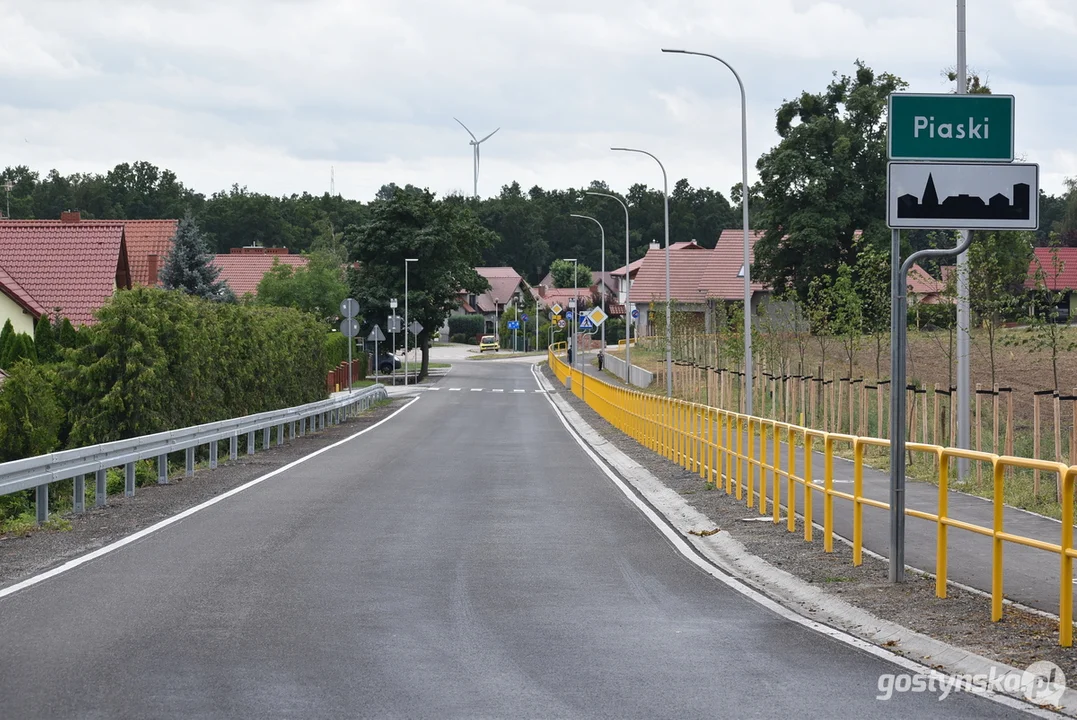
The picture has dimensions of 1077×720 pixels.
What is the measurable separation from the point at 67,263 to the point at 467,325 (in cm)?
10642

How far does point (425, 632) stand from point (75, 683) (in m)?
2.26

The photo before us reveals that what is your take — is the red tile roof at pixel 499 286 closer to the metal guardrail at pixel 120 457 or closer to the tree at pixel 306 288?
the tree at pixel 306 288

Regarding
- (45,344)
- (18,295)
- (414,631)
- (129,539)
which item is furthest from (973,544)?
(18,295)

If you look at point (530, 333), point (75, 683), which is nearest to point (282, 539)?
point (75, 683)

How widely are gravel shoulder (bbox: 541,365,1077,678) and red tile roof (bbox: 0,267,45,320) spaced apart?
Answer: 2516 centimetres

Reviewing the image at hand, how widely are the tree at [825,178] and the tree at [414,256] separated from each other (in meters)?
26.3

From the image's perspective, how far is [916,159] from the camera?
9.67m

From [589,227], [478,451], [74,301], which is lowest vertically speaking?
[478,451]

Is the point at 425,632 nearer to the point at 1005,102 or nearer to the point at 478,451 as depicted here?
the point at 1005,102

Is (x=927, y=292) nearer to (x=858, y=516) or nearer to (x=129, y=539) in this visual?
(x=858, y=516)

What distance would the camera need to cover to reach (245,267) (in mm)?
99375

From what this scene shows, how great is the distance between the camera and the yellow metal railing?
25.5 ft

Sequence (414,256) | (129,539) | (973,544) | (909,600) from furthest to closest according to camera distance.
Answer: (414,256) < (129,539) < (973,544) < (909,600)

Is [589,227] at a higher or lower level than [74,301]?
higher
